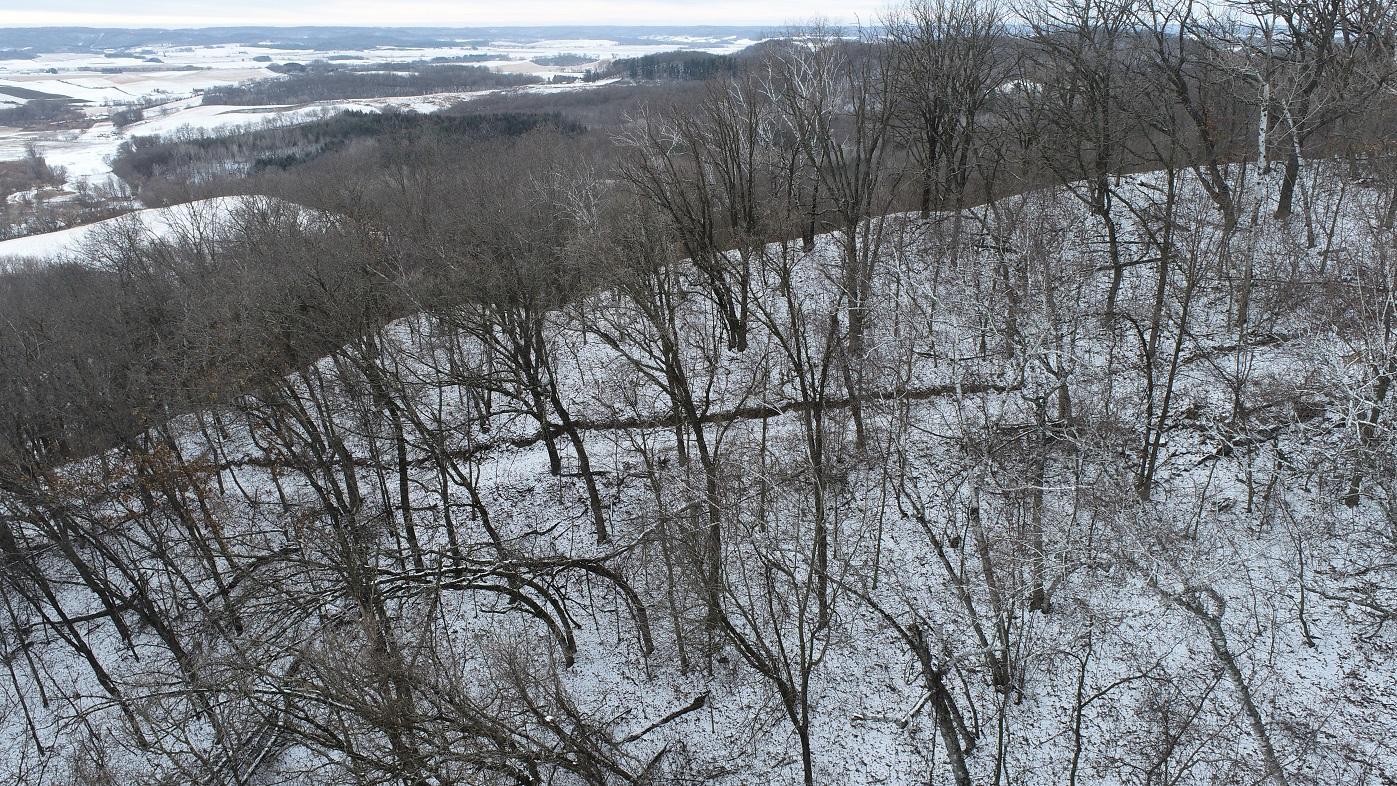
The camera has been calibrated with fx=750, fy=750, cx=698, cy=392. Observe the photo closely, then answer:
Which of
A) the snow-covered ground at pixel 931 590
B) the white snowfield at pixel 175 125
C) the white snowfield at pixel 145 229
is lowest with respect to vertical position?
the snow-covered ground at pixel 931 590

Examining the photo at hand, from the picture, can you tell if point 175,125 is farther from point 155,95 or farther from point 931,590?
point 931,590

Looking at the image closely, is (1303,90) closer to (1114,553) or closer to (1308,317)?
(1308,317)

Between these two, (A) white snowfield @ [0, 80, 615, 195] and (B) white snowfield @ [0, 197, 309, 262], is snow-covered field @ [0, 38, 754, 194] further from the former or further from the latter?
(B) white snowfield @ [0, 197, 309, 262]

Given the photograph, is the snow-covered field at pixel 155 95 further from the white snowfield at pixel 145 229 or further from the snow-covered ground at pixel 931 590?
the snow-covered ground at pixel 931 590

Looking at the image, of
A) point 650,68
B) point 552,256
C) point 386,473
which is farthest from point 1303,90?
point 650,68

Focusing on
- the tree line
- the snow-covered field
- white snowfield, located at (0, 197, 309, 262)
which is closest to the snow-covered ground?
the tree line

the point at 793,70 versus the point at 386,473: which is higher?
the point at 793,70

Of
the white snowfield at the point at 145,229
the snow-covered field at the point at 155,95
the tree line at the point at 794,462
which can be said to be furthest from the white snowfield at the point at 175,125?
the tree line at the point at 794,462

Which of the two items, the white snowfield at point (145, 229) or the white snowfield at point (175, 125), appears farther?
the white snowfield at point (175, 125)

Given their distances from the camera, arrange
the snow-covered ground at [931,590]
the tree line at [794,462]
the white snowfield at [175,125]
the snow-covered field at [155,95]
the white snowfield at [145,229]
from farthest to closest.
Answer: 1. the snow-covered field at [155,95]
2. the white snowfield at [175,125]
3. the white snowfield at [145,229]
4. the tree line at [794,462]
5. the snow-covered ground at [931,590]
